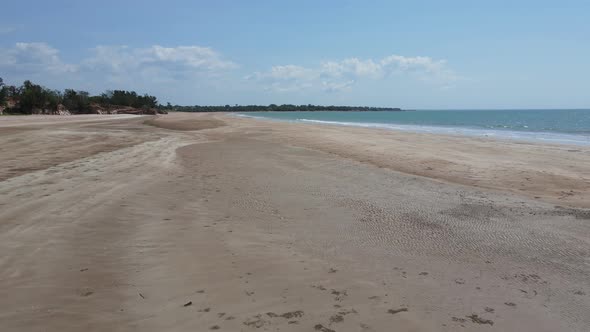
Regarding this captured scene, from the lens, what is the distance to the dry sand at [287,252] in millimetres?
3574

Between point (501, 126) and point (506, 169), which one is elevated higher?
point (501, 126)

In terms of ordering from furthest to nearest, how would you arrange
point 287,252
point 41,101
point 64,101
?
1. point 64,101
2. point 41,101
3. point 287,252

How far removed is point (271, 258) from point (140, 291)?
152 centimetres

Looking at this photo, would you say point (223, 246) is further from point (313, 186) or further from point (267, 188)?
point (313, 186)

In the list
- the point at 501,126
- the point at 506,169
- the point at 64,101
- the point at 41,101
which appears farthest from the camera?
the point at 64,101

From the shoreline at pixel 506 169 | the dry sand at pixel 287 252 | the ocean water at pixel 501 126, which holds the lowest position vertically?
the dry sand at pixel 287 252

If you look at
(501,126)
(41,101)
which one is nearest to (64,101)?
(41,101)

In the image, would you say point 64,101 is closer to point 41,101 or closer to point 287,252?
point 41,101

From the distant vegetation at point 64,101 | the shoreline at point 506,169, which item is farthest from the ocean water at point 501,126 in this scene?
the distant vegetation at point 64,101

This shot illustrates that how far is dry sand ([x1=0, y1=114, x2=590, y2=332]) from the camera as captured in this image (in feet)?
11.7

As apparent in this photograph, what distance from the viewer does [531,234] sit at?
6004 mm

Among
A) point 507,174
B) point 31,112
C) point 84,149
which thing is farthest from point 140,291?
point 31,112

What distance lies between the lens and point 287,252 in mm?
5105

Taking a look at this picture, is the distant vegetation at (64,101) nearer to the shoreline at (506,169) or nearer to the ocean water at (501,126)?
the ocean water at (501,126)
